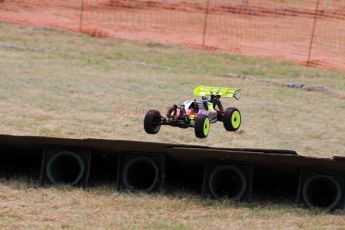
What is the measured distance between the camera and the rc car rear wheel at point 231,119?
1168cm

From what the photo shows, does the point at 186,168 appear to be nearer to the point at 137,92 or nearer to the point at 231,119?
the point at 231,119

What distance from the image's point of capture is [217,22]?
28859 millimetres

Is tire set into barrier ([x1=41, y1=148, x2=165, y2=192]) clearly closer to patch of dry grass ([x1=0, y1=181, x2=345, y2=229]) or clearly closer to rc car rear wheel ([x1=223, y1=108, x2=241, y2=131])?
patch of dry grass ([x1=0, y1=181, x2=345, y2=229])

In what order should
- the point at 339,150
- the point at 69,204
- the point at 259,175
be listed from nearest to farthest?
1. the point at 69,204
2. the point at 259,175
3. the point at 339,150

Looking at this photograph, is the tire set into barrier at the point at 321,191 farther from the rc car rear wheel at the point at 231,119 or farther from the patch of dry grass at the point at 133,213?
the rc car rear wheel at the point at 231,119

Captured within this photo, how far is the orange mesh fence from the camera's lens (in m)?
24.6

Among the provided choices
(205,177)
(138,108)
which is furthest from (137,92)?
(205,177)

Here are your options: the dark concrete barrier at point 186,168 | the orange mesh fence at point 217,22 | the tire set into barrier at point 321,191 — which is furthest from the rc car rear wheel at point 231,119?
the orange mesh fence at point 217,22

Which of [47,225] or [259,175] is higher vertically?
[259,175]

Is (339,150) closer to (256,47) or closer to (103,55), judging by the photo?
(103,55)

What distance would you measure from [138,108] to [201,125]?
341 cm

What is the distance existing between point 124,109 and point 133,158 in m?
5.48

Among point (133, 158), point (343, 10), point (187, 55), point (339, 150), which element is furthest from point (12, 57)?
point (343, 10)

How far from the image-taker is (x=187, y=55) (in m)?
22.1
